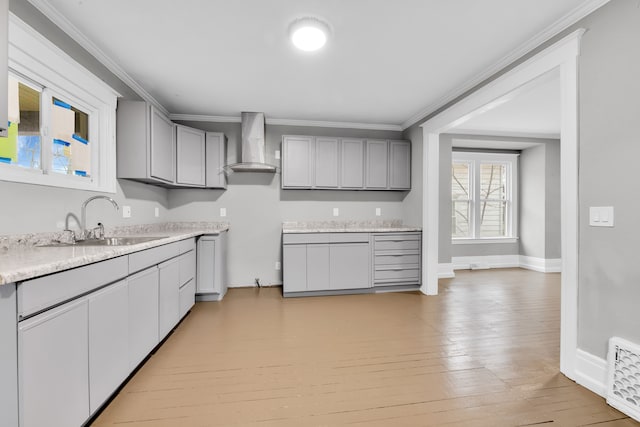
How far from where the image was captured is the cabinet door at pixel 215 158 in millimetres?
3969

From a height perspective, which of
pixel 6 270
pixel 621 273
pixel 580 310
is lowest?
pixel 580 310

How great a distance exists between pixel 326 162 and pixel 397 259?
1.75m

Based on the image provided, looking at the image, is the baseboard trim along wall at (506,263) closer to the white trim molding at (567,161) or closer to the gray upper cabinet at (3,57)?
the white trim molding at (567,161)

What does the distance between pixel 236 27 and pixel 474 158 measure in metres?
5.33

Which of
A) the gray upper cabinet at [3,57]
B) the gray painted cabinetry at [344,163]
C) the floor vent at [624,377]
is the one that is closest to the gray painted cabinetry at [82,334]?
the gray upper cabinet at [3,57]

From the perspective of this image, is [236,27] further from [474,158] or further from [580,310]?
[474,158]

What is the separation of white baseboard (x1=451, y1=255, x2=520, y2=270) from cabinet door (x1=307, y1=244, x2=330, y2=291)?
10.1ft

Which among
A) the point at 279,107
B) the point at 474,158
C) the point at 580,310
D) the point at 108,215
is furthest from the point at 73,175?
the point at 474,158

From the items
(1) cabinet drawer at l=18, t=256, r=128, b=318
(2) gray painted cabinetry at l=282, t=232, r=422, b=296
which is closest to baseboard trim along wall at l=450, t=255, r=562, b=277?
(2) gray painted cabinetry at l=282, t=232, r=422, b=296

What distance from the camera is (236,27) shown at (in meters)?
2.18

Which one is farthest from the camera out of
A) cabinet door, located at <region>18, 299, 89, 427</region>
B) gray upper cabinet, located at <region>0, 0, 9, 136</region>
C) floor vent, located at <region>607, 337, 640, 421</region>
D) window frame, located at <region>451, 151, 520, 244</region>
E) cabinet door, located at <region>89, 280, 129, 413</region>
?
window frame, located at <region>451, 151, 520, 244</region>

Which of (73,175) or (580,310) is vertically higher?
(73,175)

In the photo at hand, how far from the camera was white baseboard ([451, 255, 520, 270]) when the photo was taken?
5707mm

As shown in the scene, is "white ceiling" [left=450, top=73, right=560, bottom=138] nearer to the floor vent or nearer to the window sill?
the window sill
